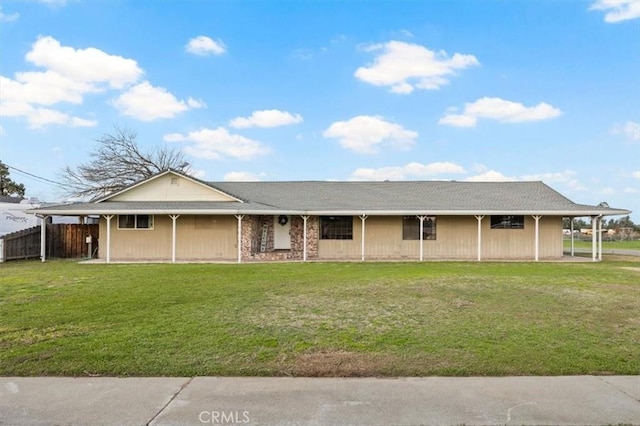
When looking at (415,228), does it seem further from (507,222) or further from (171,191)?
(171,191)

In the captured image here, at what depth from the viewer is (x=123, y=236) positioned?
57.0 feet

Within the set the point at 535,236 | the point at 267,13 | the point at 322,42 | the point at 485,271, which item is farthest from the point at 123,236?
the point at 535,236

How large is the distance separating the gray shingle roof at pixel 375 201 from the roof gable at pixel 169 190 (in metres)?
0.38

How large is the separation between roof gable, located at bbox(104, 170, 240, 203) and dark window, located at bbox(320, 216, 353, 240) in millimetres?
3931

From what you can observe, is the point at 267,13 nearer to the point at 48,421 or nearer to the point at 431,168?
the point at 48,421

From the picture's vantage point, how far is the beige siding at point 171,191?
18.0 m

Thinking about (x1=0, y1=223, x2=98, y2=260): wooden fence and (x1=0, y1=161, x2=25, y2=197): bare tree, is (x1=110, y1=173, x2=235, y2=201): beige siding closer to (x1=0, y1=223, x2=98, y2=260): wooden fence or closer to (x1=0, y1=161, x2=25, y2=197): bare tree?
(x1=0, y1=223, x2=98, y2=260): wooden fence

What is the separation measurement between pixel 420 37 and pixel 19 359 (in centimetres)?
1688

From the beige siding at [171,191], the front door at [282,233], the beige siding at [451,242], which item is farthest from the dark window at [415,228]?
the beige siding at [171,191]

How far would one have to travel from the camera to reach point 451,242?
1789 cm

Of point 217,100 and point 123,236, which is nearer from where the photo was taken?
point 123,236

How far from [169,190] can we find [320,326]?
1360 cm

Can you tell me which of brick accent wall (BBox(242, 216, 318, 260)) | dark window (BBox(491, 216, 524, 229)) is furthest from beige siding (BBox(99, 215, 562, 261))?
brick accent wall (BBox(242, 216, 318, 260))

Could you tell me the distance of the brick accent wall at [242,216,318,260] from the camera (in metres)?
17.0
